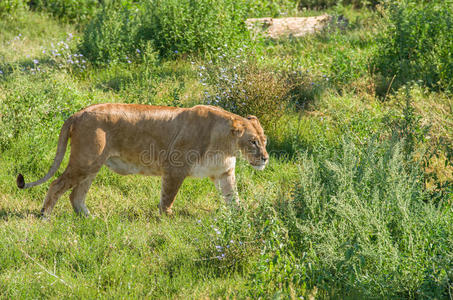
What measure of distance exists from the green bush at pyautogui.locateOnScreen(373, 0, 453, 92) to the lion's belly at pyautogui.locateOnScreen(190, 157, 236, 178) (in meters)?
4.55

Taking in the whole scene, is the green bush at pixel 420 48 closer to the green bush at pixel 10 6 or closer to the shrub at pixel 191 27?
the shrub at pixel 191 27

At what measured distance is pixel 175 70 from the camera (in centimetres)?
1020

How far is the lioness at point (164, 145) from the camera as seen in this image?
596cm

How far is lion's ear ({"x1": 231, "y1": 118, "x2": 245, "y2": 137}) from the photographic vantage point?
6141 mm

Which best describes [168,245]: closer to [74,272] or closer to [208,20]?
[74,272]

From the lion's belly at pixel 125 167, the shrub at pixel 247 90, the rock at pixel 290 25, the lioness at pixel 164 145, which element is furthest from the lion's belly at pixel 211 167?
the rock at pixel 290 25

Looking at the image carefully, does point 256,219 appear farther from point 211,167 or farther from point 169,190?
point 169,190

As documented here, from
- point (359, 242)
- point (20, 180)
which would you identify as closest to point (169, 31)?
point (20, 180)

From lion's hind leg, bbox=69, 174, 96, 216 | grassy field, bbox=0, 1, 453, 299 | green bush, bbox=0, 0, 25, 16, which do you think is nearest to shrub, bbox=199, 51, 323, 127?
grassy field, bbox=0, 1, 453, 299

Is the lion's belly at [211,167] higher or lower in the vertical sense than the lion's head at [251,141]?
lower

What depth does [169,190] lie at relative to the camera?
6.15 m

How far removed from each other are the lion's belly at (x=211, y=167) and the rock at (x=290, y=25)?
6536 mm

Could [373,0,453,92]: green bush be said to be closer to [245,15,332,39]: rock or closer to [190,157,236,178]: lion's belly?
[245,15,332,39]: rock

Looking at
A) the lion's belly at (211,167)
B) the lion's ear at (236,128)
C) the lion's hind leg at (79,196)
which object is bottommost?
the lion's hind leg at (79,196)
